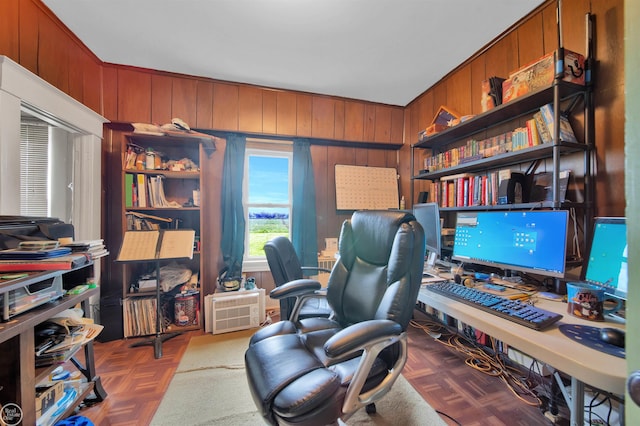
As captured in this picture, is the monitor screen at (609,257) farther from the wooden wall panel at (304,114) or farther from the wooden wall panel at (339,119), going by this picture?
the wooden wall panel at (304,114)

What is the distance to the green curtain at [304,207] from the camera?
288 centimetres

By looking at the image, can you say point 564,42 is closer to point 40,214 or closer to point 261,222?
point 261,222

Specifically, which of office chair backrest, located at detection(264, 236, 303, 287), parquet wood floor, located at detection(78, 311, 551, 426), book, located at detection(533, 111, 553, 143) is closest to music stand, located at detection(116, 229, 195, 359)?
→ parquet wood floor, located at detection(78, 311, 551, 426)

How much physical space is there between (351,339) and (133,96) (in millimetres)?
3012

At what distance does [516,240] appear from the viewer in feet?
4.67

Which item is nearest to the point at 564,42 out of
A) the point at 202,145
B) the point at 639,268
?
the point at 639,268

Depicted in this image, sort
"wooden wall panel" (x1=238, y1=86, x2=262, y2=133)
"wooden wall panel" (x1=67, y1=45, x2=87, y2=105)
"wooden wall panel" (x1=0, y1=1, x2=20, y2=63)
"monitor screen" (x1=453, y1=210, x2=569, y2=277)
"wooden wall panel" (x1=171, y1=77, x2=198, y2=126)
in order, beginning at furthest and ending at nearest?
"wooden wall panel" (x1=238, y1=86, x2=262, y2=133) < "wooden wall panel" (x1=171, y1=77, x2=198, y2=126) < "wooden wall panel" (x1=67, y1=45, x2=87, y2=105) < "wooden wall panel" (x1=0, y1=1, x2=20, y2=63) < "monitor screen" (x1=453, y1=210, x2=569, y2=277)

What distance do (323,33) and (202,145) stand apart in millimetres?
1529

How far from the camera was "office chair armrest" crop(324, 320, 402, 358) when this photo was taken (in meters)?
0.80

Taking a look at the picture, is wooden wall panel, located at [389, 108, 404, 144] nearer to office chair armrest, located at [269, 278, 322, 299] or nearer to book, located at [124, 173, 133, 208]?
office chair armrest, located at [269, 278, 322, 299]

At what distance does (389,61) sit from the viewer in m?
2.24

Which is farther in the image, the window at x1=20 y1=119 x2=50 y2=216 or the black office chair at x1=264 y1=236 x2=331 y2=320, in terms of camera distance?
the window at x1=20 y1=119 x2=50 y2=216

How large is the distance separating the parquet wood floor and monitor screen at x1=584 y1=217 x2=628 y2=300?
3.07ft

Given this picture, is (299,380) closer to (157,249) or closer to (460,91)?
(157,249)
